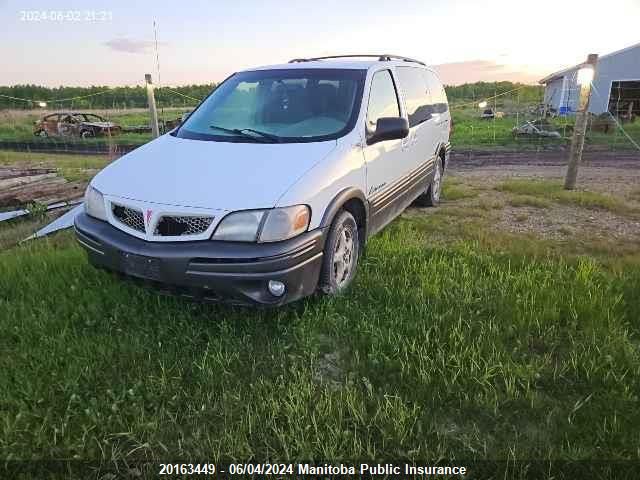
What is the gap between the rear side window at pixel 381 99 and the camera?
369cm

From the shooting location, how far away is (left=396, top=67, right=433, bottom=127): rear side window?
4.57m

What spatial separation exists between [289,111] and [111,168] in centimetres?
146

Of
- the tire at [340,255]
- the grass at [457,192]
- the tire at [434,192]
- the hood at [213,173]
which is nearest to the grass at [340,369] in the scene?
the tire at [340,255]

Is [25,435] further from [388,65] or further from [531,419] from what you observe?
[388,65]

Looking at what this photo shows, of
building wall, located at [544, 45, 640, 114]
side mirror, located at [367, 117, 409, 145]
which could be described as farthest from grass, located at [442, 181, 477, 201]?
building wall, located at [544, 45, 640, 114]

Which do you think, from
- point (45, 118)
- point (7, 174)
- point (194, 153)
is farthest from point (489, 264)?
point (45, 118)

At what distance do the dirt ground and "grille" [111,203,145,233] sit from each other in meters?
4.04

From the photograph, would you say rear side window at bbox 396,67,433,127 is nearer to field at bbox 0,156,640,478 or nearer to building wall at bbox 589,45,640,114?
field at bbox 0,156,640,478

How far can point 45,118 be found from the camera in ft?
64.4

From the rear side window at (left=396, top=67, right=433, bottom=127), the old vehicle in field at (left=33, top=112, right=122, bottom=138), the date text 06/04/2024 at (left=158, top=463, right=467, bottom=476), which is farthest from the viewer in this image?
the old vehicle in field at (left=33, top=112, right=122, bottom=138)

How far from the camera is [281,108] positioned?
149 inches

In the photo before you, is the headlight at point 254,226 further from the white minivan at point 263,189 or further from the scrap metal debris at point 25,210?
the scrap metal debris at point 25,210

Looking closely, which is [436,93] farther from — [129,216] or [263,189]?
[129,216]

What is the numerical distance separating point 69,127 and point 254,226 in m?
20.3
